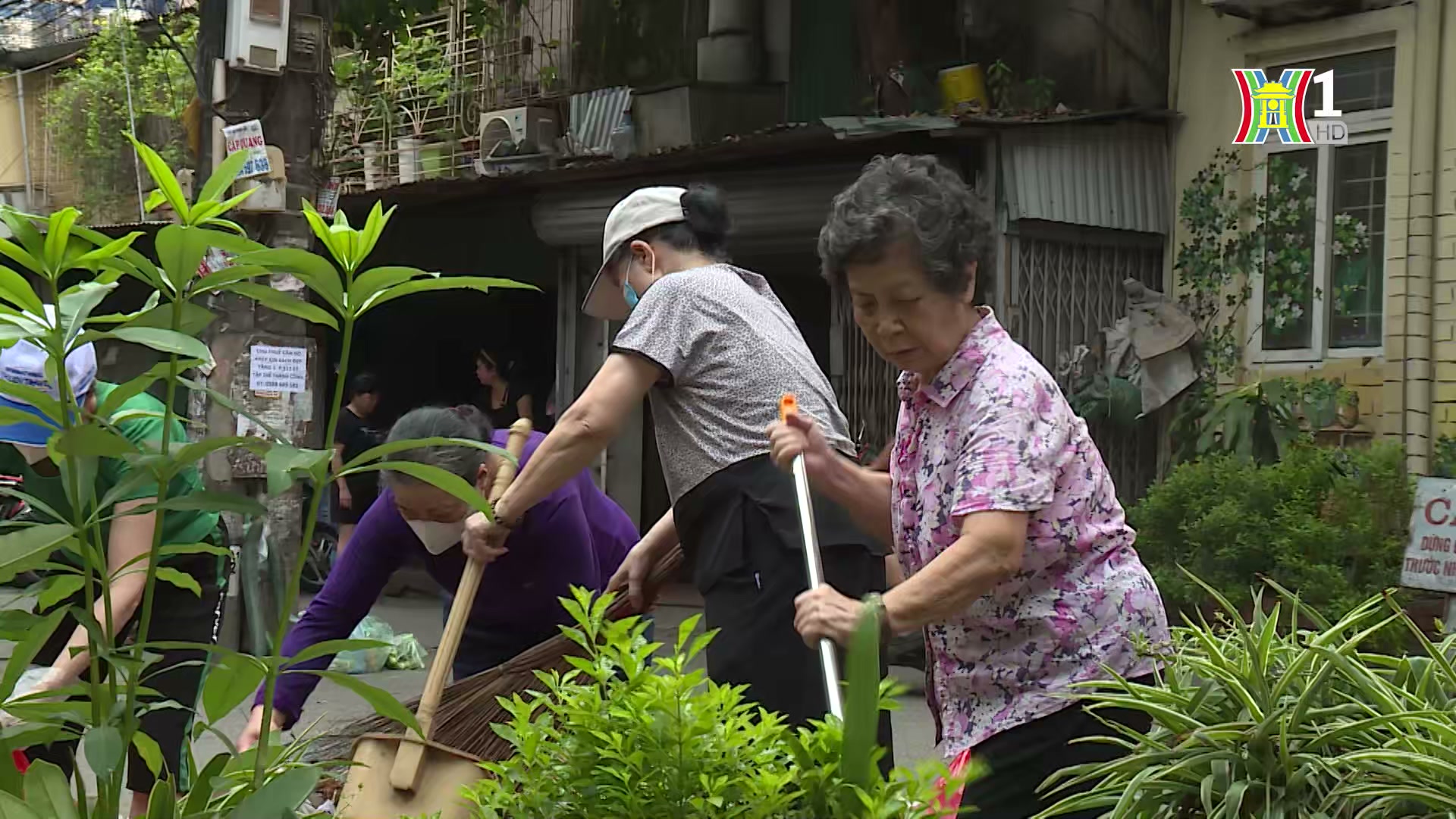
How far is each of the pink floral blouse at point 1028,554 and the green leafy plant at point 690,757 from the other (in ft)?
3.29

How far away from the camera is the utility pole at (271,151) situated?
25.2ft

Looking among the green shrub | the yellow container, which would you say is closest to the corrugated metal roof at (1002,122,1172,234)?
the yellow container

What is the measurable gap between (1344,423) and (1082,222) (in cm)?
177

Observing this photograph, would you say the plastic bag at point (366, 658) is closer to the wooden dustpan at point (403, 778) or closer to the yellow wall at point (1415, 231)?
the yellow wall at point (1415, 231)

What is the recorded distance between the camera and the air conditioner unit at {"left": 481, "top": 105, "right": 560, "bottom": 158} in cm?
1170

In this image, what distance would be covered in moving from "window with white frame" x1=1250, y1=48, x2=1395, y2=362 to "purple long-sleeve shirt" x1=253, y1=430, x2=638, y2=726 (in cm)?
613

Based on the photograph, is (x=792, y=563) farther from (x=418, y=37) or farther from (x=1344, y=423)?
(x=418, y=37)

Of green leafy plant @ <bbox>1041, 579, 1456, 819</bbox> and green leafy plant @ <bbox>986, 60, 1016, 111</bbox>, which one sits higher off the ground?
green leafy plant @ <bbox>986, 60, 1016, 111</bbox>

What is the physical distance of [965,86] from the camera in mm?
9766

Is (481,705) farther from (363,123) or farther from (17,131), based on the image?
(17,131)

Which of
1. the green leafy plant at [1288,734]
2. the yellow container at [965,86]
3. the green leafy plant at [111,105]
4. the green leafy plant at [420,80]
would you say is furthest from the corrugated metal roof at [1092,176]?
the green leafy plant at [111,105]

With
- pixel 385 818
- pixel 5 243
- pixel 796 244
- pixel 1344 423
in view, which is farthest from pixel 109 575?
pixel 796 244

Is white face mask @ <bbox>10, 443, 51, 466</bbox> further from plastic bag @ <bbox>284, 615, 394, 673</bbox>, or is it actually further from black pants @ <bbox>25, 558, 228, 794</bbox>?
plastic bag @ <bbox>284, 615, 394, 673</bbox>

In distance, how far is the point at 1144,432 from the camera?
9.38 metres
